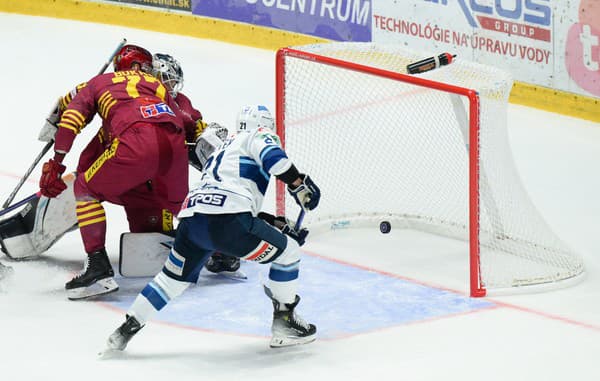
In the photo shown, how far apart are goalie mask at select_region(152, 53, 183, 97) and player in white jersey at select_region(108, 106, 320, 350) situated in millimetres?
1490

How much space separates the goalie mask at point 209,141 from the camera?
22.8 feet

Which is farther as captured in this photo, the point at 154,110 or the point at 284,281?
the point at 154,110

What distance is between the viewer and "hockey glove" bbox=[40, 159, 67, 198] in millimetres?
6551

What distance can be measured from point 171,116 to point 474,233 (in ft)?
→ 5.25

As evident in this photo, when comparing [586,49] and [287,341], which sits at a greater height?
[586,49]

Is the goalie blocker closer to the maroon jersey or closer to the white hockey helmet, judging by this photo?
the maroon jersey

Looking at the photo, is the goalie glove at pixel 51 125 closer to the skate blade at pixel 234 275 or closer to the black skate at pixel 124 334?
the skate blade at pixel 234 275

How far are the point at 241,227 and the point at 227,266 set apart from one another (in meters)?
1.47

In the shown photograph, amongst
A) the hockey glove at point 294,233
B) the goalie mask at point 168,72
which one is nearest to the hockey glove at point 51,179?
the goalie mask at point 168,72

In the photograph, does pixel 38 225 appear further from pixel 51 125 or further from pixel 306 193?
pixel 306 193

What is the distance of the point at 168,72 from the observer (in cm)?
705

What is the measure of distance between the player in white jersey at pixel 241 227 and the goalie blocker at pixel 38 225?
62.6 inches

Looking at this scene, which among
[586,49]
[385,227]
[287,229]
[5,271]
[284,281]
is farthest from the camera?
[586,49]

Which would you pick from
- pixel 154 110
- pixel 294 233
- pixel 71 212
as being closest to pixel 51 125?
pixel 71 212
